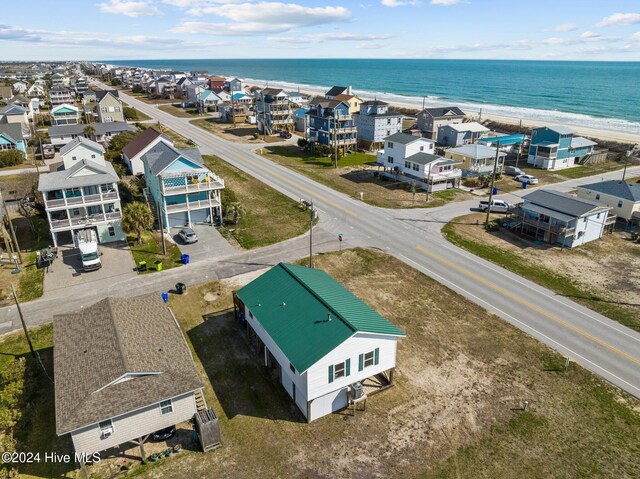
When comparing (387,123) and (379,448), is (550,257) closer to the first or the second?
(379,448)

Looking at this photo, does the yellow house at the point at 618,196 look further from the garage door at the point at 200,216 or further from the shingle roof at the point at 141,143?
the shingle roof at the point at 141,143

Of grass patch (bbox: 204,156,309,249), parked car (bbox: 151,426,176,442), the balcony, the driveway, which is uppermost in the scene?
the balcony

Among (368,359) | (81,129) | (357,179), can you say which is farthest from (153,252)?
(81,129)

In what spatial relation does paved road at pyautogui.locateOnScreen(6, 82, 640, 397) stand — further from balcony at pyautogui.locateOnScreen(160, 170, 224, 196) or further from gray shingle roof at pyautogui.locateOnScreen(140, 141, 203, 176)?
A: gray shingle roof at pyautogui.locateOnScreen(140, 141, 203, 176)

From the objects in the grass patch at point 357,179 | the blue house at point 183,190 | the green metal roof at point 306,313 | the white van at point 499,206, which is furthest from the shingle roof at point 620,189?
the blue house at point 183,190

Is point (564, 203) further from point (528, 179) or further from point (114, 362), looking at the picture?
point (114, 362)

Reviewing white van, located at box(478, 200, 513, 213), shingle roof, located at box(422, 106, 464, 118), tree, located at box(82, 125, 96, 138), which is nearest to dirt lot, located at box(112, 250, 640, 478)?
white van, located at box(478, 200, 513, 213)

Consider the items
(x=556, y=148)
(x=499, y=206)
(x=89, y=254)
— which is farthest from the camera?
(x=556, y=148)
